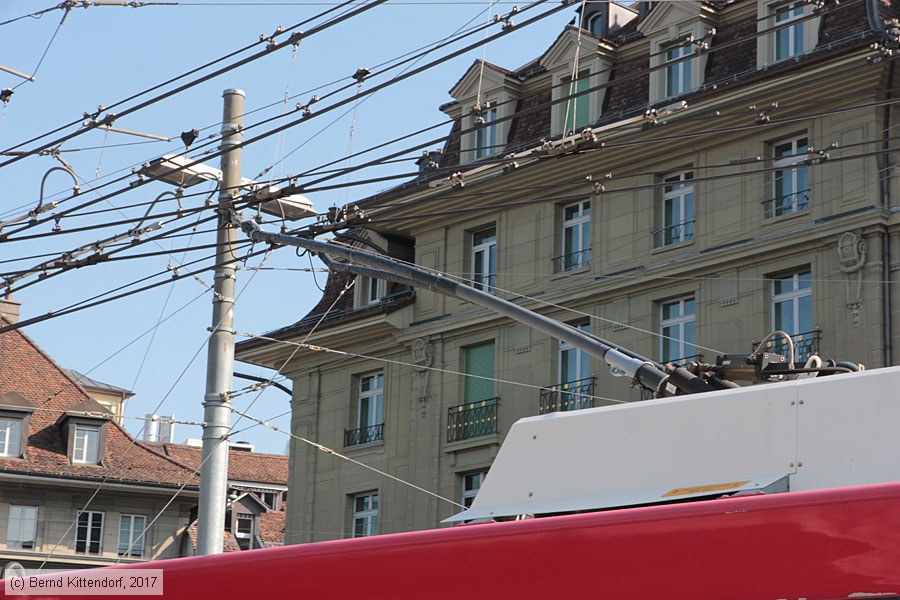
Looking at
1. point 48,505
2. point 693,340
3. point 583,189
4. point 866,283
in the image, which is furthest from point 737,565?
point 48,505

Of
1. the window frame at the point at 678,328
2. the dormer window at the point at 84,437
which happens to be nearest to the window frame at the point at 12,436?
the dormer window at the point at 84,437

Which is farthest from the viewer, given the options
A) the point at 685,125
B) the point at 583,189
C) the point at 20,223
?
the point at 583,189

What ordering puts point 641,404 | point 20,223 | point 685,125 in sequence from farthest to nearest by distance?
point 685,125, point 20,223, point 641,404

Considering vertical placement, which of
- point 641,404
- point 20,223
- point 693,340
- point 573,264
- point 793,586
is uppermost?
point 573,264

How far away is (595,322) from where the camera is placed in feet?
108

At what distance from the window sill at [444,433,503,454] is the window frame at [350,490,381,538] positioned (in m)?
3.05

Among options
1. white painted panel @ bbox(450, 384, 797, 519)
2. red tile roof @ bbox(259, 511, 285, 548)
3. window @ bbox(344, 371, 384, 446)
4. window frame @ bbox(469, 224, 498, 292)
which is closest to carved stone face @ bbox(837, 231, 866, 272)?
window frame @ bbox(469, 224, 498, 292)

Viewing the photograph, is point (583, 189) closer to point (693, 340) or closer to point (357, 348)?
point (693, 340)

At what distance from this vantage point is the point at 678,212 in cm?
3212

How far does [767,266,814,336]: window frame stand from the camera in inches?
1155

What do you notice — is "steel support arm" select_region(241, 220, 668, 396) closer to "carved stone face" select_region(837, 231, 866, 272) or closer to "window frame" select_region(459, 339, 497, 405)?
"carved stone face" select_region(837, 231, 866, 272)

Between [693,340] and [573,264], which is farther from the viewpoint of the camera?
[573,264]

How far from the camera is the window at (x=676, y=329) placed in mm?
31359

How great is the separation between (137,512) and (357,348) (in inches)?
720
